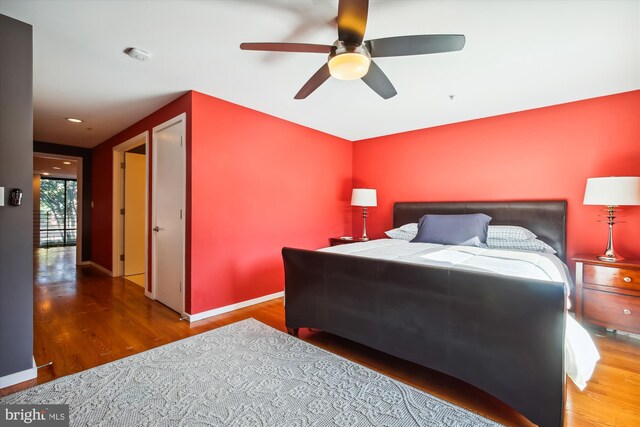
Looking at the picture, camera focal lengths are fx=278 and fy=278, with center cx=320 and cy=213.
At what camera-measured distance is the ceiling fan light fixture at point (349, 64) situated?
63.4 inches

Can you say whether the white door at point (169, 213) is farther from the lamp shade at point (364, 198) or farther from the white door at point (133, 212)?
the lamp shade at point (364, 198)

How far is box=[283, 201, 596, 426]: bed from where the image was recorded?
133cm

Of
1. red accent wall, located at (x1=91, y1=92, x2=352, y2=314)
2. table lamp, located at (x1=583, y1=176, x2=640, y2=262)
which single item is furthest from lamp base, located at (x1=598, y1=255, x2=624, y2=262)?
red accent wall, located at (x1=91, y1=92, x2=352, y2=314)

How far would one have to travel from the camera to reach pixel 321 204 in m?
4.39

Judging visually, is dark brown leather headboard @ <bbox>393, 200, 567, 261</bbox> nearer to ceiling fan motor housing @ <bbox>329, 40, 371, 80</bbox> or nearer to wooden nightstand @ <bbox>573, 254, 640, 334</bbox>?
wooden nightstand @ <bbox>573, 254, 640, 334</bbox>

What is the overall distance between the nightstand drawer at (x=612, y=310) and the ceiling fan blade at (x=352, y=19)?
303 centimetres

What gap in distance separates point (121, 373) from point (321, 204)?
3121 millimetres

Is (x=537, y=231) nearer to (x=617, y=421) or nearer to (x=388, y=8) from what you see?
(x=617, y=421)

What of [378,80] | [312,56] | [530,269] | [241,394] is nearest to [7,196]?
[241,394]

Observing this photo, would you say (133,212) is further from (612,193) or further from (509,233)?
(612,193)

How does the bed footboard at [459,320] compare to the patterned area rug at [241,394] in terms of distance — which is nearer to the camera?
the bed footboard at [459,320]

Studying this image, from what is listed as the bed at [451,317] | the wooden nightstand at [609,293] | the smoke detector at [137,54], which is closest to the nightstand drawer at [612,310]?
the wooden nightstand at [609,293]

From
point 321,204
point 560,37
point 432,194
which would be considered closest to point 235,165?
point 321,204

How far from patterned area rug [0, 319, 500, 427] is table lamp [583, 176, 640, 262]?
229cm
